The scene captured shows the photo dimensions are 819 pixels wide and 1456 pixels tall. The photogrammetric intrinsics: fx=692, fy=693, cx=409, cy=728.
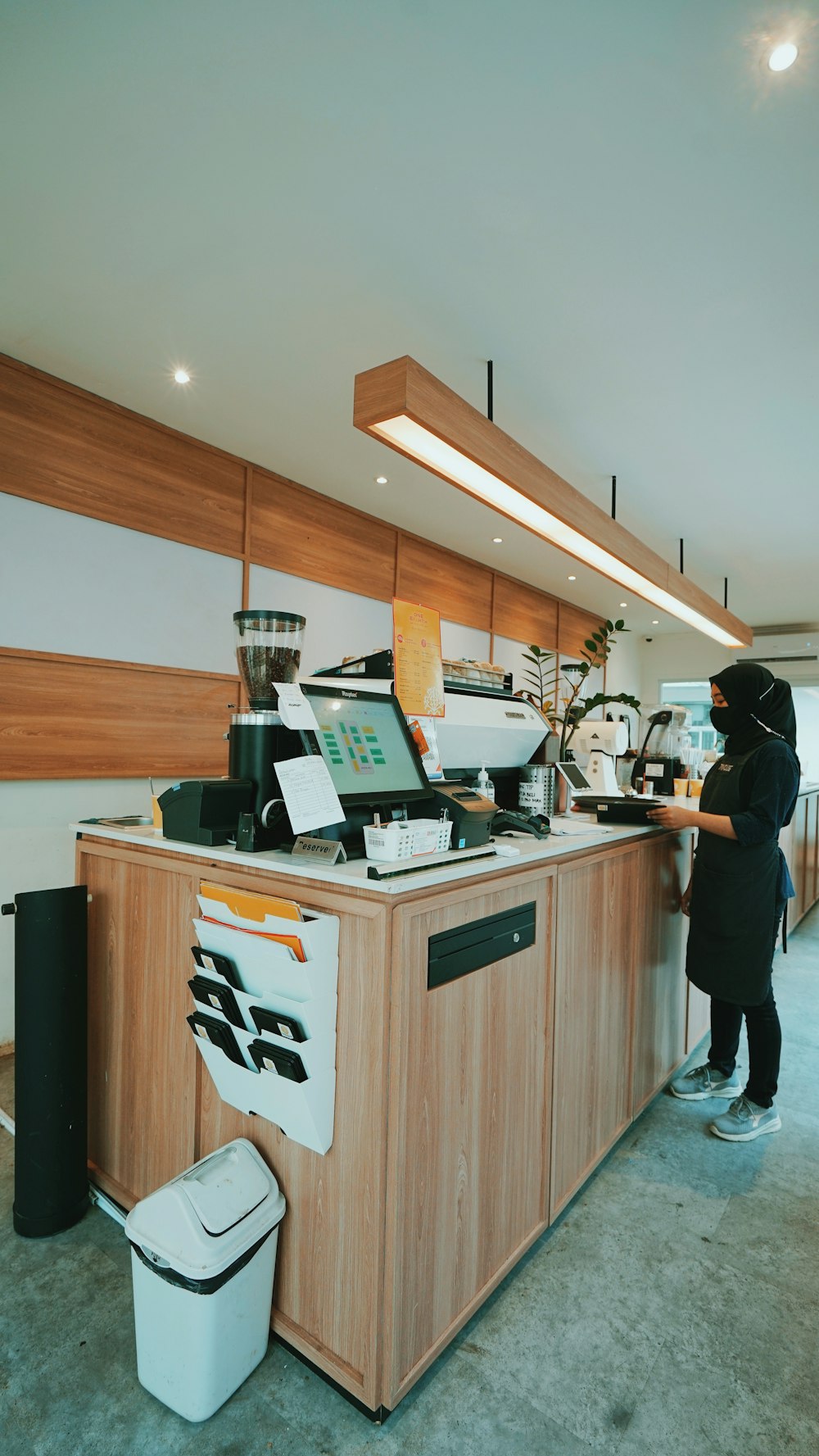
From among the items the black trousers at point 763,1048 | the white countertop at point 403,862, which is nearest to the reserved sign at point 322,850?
the white countertop at point 403,862

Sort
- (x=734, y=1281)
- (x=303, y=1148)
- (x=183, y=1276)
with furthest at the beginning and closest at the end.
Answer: (x=734, y=1281) → (x=303, y=1148) → (x=183, y=1276)

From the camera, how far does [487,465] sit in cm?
249

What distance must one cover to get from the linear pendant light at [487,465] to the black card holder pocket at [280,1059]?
172 centimetres

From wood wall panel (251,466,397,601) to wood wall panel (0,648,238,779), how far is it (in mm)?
902

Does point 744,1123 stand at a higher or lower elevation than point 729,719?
lower

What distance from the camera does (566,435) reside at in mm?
3586

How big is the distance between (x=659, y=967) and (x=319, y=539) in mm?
3138

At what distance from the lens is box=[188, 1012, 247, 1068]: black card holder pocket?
4.56 feet

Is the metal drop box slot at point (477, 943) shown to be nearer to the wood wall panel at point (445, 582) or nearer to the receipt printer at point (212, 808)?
the receipt printer at point (212, 808)

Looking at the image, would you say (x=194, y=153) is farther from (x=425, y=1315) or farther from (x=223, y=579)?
(x=425, y=1315)

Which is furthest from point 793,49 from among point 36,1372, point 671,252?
point 36,1372

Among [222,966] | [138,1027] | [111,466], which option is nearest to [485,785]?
[222,966]

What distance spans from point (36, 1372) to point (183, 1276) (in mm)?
489

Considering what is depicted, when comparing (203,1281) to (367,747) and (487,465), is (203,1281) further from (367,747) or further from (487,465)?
(487,465)
